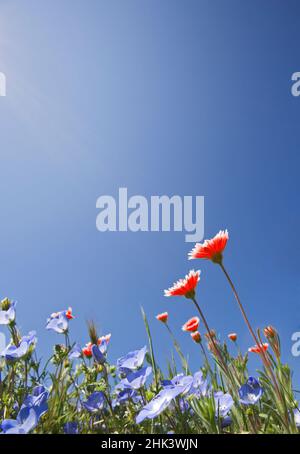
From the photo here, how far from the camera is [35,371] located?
1.89 metres

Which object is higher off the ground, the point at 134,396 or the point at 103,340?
the point at 103,340

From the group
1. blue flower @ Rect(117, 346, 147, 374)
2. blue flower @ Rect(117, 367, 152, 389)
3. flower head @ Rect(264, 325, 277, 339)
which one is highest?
flower head @ Rect(264, 325, 277, 339)

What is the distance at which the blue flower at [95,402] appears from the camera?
1480mm

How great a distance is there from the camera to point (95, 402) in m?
1.49

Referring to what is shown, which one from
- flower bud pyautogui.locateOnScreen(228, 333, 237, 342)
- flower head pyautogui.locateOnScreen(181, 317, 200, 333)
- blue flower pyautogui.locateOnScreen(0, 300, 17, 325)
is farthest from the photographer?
flower bud pyautogui.locateOnScreen(228, 333, 237, 342)

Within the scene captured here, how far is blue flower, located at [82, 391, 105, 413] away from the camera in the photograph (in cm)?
148

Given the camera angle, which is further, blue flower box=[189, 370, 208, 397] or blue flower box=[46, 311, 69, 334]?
blue flower box=[46, 311, 69, 334]

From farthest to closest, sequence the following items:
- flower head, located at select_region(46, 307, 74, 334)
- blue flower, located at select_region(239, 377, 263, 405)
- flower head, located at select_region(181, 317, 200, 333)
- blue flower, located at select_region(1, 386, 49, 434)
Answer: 1. flower head, located at select_region(181, 317, 200, 333)
2. flower head, located at select_region(46, 307, 74, 334)
3. blue flower, located at select_region(239, 377, 263, 405)
4. blue flower, located at select_region(1, 386, 49, 434)

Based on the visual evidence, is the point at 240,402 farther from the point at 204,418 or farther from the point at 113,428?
the point at 113,428

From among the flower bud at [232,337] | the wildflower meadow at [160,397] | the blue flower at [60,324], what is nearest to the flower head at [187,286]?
the wildflower meadow at [160,397]

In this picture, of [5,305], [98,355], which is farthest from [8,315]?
[98,355]

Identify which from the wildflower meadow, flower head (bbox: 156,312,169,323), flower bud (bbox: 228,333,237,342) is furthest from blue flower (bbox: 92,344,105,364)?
flower bud (bbox: 228,333,237,342)

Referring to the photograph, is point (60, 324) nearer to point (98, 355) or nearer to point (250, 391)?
point (98, 355)

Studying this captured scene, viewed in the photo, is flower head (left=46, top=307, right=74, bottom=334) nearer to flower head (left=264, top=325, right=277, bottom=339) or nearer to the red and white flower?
the red and white flower
